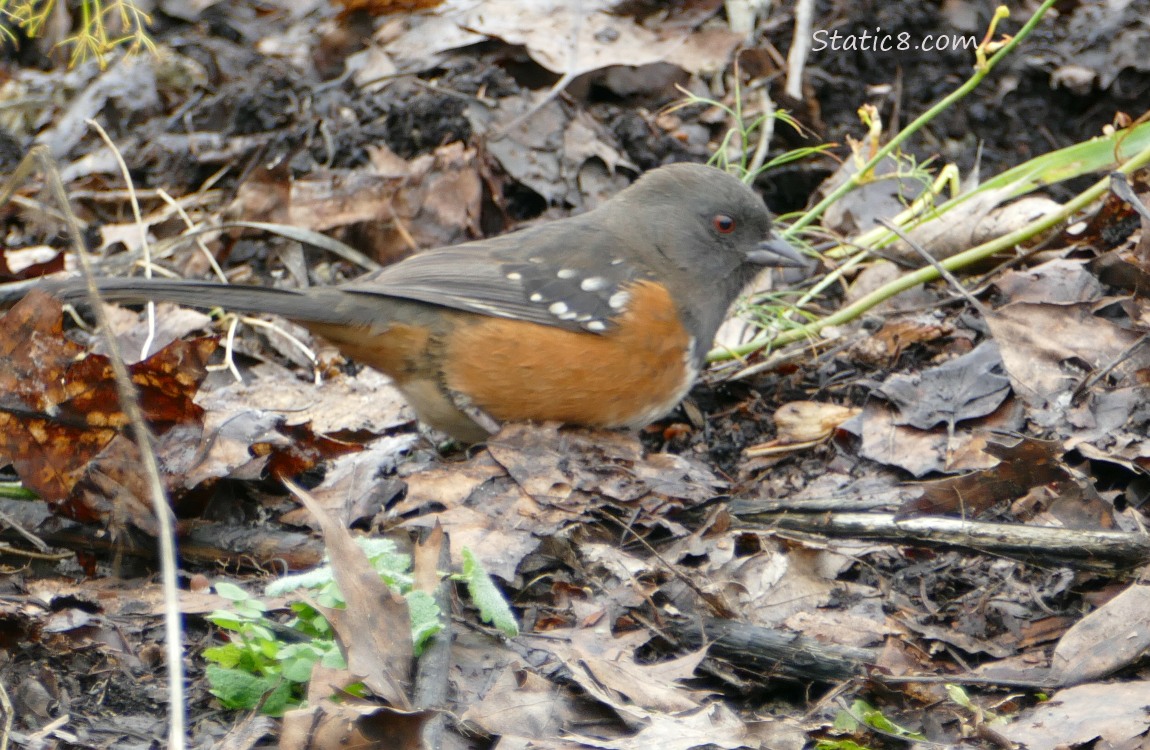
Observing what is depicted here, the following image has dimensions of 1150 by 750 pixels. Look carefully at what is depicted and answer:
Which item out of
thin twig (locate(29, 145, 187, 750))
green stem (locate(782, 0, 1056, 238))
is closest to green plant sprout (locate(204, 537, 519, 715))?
thin twig (locate(29, 145, 187, 750))

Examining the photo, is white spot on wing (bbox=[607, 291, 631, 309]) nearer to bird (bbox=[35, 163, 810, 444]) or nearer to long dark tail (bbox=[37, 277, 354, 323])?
bird (bbox=[35, 163, 810, 444])

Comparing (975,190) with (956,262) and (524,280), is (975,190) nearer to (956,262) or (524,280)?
(956,262)

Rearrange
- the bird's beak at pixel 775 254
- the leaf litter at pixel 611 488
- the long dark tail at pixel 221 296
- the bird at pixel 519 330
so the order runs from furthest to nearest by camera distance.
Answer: the bird's beak at pixel 775 254 < the bird at pixel 519 330 < the long dark tail at pixel 221 296 < the leaf litter at pixel 611 488

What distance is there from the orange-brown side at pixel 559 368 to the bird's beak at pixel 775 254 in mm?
534

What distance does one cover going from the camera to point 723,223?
3.70m

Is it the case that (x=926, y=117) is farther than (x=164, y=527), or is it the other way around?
(x=926, y=117)

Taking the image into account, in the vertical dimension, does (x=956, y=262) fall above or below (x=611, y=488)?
above

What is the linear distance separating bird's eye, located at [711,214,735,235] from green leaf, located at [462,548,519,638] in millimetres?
1826

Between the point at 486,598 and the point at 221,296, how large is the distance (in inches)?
51.9

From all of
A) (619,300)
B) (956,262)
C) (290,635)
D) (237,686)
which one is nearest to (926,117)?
(956,262)

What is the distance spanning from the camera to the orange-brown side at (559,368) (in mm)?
3305

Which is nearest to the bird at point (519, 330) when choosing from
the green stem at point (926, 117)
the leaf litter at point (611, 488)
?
the leaf litter at point (611, 488)

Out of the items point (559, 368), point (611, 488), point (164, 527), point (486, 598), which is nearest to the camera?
point (164, 527)

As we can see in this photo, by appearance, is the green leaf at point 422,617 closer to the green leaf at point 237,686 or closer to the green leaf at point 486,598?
the green leaf at point 486,598
